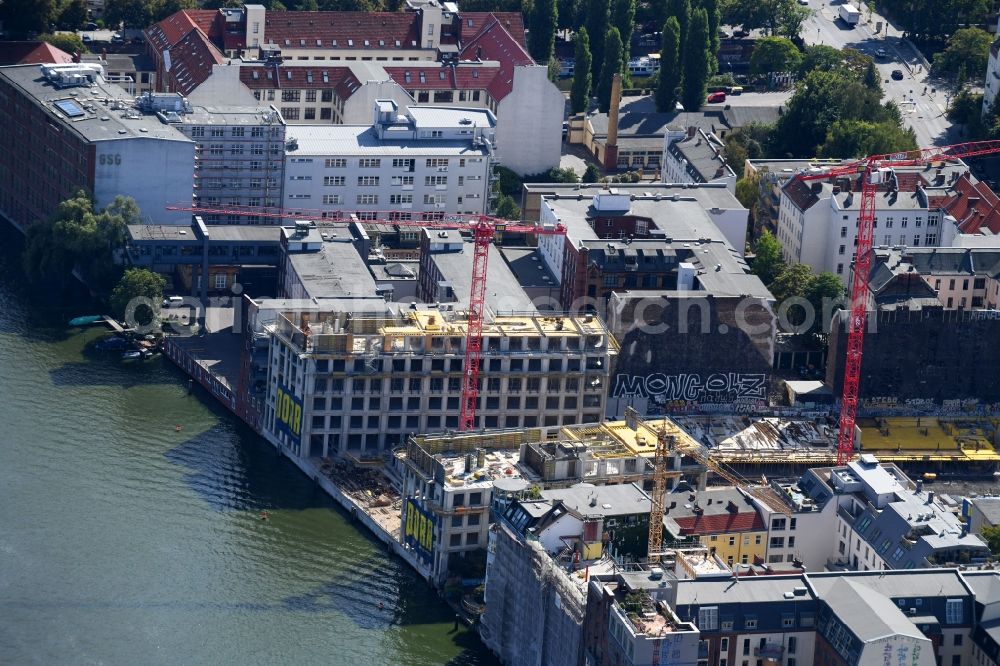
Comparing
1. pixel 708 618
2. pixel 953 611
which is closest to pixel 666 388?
pixel 953 611

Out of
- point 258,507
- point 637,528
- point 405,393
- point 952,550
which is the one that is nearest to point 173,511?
point 258,507

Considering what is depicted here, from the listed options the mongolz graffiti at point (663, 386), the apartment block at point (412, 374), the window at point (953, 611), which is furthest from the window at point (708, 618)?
the mongolz graffiti at point (663, 386)

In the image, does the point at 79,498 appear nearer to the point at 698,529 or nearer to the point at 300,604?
the point at 300,604

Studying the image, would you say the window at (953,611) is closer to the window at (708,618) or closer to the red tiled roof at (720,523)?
the window at (708,618)

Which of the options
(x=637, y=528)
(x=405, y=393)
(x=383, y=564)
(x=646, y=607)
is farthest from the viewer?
(x=405, y=393)

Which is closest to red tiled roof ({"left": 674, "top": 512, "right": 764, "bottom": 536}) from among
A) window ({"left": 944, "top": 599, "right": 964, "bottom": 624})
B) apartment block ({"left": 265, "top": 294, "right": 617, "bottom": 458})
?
window ({"left": 944, "top": 599, "right": 964, "bottom": 624})

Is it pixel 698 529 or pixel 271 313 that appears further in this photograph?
pixel 271 313
